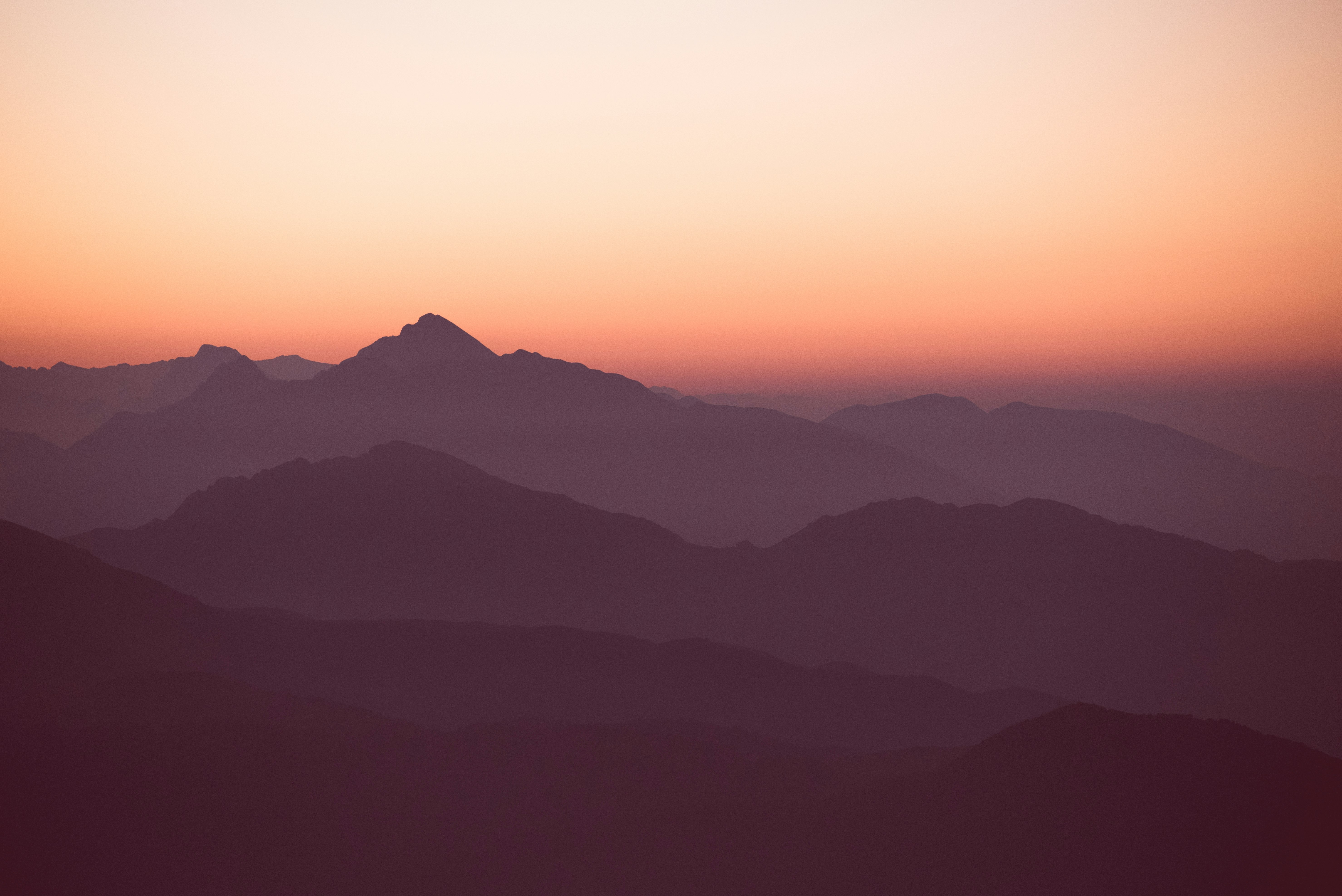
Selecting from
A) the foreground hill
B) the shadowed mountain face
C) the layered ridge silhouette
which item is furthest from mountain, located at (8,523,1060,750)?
the shadowed mountain face

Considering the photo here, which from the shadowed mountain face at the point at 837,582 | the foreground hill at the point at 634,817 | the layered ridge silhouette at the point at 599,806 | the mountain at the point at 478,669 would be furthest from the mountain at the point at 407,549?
the foreground hill at the point at 634,817

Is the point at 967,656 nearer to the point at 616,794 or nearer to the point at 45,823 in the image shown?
the point at 616,794

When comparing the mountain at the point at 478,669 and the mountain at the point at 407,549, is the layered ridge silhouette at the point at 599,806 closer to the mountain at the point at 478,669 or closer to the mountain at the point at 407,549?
the mountain at the point at 478,669

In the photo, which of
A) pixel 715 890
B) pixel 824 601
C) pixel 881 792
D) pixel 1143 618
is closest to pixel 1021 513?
pixel 1143 618

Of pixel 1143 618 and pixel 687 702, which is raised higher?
pixel 1143 618

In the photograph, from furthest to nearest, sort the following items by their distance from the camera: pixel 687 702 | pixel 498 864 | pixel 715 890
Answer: pixel 687 702, pixel 498 864, pixel 715 890

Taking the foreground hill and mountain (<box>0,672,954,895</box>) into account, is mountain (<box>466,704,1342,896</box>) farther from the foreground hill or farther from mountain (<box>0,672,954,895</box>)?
mountain (<box>0,672,954,895</box>)

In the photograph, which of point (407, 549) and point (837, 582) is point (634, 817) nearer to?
point (837, 582)
